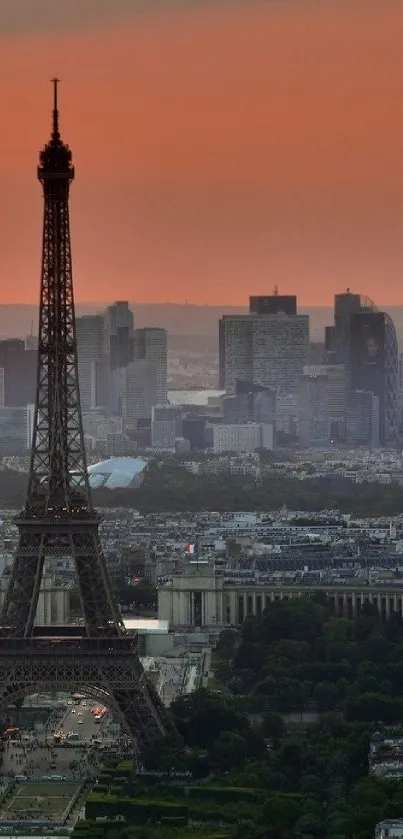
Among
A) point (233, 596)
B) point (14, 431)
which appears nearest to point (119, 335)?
point (14, 431)

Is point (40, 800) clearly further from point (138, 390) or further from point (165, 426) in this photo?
point (138, 390)

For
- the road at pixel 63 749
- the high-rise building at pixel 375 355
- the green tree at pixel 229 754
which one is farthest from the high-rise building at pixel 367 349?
the green tree at pixel 229 754

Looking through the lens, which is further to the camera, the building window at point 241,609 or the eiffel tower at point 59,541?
the building window at point 241,609

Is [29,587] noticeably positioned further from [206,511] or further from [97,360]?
[97,360]

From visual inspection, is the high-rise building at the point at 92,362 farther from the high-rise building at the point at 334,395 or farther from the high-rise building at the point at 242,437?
the high-rise building at the point at 334,395

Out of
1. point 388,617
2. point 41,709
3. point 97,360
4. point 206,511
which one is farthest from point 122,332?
point 41,709
